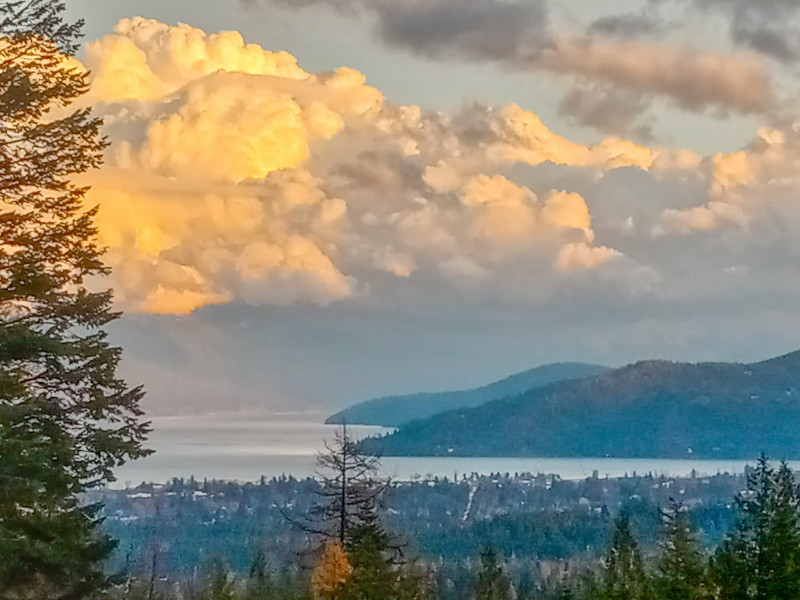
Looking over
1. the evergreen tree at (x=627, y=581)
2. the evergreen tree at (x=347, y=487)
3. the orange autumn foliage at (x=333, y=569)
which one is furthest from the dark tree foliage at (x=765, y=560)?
the orange autumn foliage at (x=333, y=569)

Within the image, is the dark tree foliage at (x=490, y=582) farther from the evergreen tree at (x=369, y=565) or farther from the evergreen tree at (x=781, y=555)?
the evergreen tree at (x=781, y=555)

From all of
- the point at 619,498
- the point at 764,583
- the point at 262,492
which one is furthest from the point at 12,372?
the point at 619,498

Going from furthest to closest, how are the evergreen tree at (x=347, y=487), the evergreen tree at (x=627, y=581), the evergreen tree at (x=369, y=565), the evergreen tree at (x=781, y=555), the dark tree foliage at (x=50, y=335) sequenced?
the evergreen tree at (x=627, y=581) < the evergreen tree at (x=347, y=487) < the evergreen tree at (x=369, y=565) < the evergreen tree at (x=781, y=555) < the dark tree foliage at (x=50, y=335)

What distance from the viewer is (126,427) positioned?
12.9 meters

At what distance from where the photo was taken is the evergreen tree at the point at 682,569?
64.5ft

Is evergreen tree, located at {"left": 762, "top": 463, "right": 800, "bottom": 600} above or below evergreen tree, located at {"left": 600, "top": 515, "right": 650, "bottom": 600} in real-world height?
above

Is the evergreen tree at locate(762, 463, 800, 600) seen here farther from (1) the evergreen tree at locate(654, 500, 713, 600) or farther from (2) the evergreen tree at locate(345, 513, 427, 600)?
(2) the evergreen tree at locate(345, 513, 427, 600)

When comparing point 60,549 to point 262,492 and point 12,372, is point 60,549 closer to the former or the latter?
point 12,372

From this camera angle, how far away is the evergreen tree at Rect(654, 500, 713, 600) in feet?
64.5

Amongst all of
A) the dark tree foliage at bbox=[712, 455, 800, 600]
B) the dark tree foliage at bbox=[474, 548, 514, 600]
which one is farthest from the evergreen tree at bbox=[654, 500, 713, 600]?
the dark tree foliage at bbox=[474, 548, 514, 600]

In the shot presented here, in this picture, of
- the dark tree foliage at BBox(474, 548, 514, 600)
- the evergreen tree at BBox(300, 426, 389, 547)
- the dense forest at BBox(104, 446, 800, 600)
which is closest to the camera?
the dense forest at BBox(104, 446, 800, 600)

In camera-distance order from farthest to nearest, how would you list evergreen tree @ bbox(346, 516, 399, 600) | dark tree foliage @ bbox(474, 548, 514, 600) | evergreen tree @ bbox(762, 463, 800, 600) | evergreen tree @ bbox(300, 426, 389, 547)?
dark tree foliage @ bbox(474, 548, 514, 600), evergreen tree @ bbox(300, 426, 389, 547), evergreen tree @ bbox(346, 516, 399, 600), evergreen tree @ bbox(762, 463, 800, 600)

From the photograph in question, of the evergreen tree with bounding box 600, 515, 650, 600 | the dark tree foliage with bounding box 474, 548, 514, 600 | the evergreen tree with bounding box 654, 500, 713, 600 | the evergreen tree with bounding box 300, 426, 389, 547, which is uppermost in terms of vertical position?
the evergreen tree with bounding box 300, 426, 389, 547

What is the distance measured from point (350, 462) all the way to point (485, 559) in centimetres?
3181
